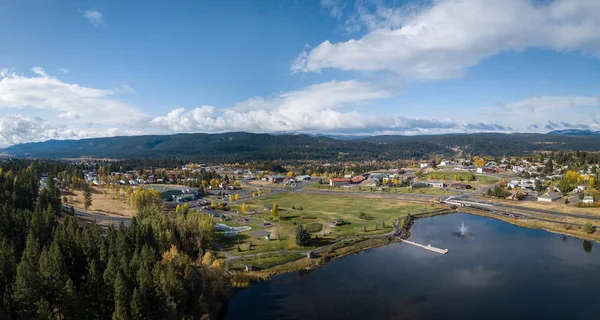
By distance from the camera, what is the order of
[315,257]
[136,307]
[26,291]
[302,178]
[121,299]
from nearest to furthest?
[136,307]
[26,291]
[121,299]
[315,257]
[302,178]

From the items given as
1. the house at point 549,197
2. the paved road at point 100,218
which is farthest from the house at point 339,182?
the paved road at point 100,218

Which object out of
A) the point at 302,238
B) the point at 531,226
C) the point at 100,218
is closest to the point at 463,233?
the point at 531,226

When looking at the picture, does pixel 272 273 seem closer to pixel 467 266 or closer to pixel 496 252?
pixel 467 266

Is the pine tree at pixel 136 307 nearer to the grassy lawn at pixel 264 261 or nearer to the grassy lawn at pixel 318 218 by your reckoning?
the grassy lawn at pixel 264 261

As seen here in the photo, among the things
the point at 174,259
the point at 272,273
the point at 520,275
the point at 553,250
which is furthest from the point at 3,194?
the point at 553,250

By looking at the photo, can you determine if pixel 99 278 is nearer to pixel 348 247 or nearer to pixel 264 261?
pixel 264 261

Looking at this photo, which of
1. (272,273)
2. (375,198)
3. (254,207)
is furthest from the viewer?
(375,198)
